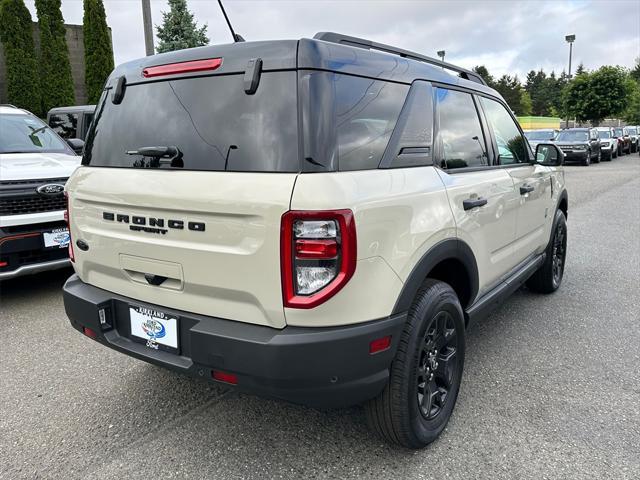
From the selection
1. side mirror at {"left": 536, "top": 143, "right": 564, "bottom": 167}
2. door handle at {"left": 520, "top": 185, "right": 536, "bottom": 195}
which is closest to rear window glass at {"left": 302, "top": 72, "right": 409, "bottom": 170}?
door handle at {"left": 520, "top": 185, "right": 536, "bottom": 195}

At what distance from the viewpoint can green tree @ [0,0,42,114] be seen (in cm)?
1994

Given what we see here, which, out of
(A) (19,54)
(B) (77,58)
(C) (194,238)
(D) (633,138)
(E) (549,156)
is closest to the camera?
(C) (194,238)

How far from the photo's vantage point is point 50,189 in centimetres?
476

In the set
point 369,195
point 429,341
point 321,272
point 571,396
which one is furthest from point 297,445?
point 571,396

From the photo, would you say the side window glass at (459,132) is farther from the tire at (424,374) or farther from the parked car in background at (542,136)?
the parked car in background at (542,136)

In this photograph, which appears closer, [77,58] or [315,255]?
[315,255]

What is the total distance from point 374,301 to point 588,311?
330 cm

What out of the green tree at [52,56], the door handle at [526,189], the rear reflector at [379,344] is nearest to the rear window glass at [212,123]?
the rear reflector at [379,344]

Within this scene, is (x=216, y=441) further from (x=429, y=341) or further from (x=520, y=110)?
(x=520, y=110)

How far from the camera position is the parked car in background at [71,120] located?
966 centimetres

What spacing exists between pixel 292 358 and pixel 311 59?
1.20 meters

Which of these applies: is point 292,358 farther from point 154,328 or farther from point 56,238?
point 56,238

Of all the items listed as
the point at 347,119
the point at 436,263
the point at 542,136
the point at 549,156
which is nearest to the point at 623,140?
the point at 542,136

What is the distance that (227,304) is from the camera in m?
2.15
